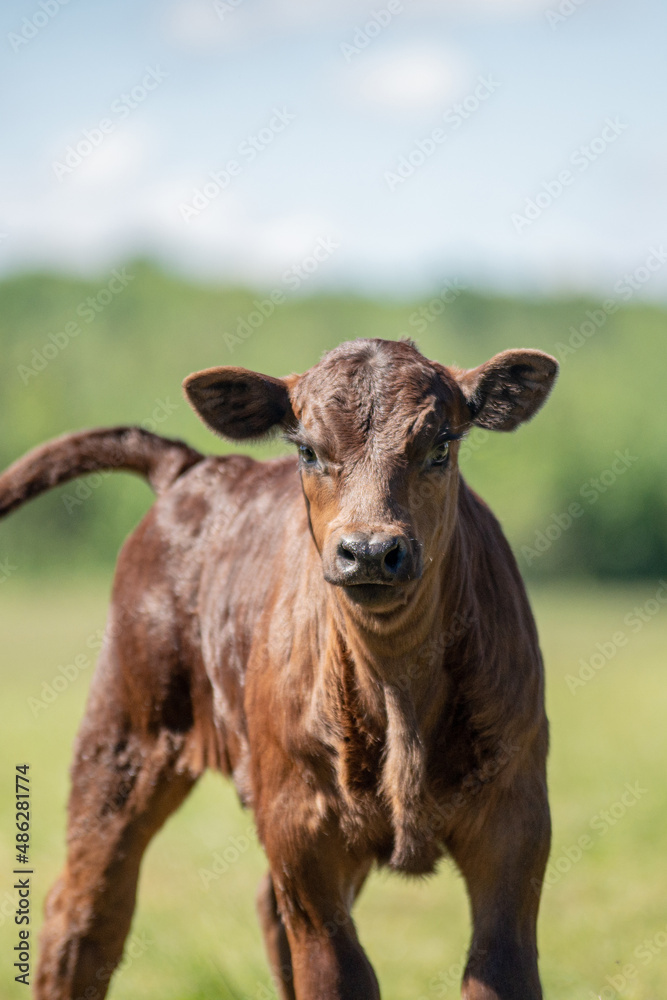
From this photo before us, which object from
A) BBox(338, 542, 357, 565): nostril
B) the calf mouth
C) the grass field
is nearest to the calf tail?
the grass field

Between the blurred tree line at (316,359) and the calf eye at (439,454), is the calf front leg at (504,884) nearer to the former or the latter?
the calf eye at (439,454)

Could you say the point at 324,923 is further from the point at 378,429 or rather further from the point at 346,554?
the point at 378,429

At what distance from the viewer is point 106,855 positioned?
599 centimetres

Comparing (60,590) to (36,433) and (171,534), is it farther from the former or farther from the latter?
(171,534)

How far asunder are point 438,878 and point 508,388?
7017mm

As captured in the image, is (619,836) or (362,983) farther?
(619,836)

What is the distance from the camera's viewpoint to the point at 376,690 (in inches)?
185

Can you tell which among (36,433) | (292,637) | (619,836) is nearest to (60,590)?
(36,433)

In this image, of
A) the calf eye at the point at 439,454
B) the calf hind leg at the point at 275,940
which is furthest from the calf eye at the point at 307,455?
the calf hind leg at the point at 275,940

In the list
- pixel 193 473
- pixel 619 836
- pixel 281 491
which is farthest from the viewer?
pixel 619 836

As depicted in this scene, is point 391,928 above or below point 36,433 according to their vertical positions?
below

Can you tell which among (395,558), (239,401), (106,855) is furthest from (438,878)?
(395,558)

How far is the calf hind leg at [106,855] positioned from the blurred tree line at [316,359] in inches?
815

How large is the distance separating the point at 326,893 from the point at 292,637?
37.4 inches
